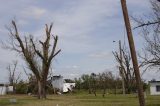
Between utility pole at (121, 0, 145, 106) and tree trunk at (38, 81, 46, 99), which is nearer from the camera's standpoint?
utility pole at (121, 0, 145, 106)

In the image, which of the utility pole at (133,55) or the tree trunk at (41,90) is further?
the tree trunk at (41,90)

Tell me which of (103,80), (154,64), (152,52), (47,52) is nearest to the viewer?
(154,64)

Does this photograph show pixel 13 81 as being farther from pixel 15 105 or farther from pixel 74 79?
pixel 15 105

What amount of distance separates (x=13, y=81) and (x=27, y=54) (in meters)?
55.8

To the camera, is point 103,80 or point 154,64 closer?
point 154,64

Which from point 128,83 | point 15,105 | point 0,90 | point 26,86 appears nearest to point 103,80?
point 128,83

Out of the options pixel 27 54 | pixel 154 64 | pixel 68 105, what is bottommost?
pixel 68 105

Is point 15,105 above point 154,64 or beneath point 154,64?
beneath

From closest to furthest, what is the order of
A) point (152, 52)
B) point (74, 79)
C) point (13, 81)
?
point (152, 52) → point (13, 81) → point (74, 79)

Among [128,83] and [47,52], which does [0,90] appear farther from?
[47,52]

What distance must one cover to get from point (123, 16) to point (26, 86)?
72.0 m

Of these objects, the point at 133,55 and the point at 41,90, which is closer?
the point at 133,55

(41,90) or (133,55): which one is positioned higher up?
(133,55)

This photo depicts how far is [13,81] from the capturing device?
108 metres
